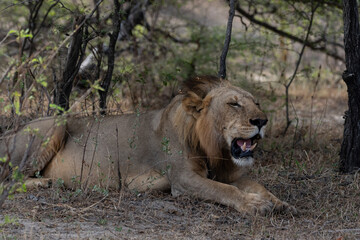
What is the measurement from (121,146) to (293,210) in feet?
5.19

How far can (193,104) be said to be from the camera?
4.64 m

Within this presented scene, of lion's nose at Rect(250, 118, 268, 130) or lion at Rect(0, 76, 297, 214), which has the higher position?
lion's nose at Rect(250, 118, 268, 130)

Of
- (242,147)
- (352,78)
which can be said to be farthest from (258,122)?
(352,78)

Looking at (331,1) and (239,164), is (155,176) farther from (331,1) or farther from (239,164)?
(331,1)

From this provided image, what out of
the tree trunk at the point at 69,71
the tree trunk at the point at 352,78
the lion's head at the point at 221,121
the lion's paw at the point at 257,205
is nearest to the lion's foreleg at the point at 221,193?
the lion's paw at the point at 257,205

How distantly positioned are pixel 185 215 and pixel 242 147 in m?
0.70

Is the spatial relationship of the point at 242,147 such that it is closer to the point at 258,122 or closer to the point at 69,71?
the point at 258,122

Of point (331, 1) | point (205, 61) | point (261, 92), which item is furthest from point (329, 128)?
point (205, 61)

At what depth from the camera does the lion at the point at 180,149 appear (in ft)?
14.5

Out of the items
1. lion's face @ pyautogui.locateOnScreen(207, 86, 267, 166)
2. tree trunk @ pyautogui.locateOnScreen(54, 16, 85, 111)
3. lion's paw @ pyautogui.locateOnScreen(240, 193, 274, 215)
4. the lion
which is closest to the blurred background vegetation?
tree trunk @ pyautogui.locateOnScreen(54, 16, 85, 111)

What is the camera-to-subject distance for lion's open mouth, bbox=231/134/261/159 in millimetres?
4453

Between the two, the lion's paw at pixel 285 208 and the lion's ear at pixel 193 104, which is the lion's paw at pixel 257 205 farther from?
the lion's ear at pixel 193 104

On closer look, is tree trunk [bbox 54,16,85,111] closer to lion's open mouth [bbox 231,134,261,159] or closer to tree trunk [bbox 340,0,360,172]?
lion's open mouth [bbox 231,134,261,159]

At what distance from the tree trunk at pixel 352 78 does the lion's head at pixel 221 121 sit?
118cm
